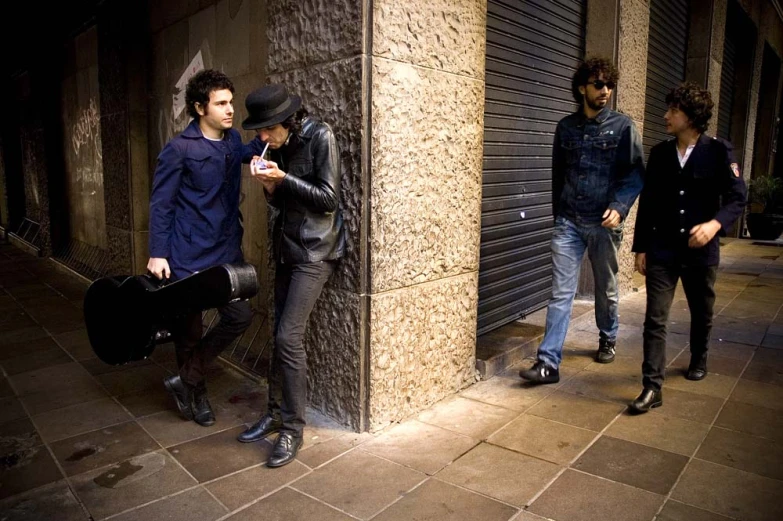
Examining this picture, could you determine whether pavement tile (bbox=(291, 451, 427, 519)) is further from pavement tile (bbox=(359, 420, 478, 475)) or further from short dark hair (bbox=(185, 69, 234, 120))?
short dark hair (bbox=(185, 69, 234, 120))

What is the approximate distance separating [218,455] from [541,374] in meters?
2.10

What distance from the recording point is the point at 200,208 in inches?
129

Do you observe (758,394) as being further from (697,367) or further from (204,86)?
(204,86)

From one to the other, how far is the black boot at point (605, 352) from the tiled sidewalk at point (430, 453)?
85 mm

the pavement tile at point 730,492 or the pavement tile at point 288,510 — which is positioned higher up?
the pavement tile at point 730,492

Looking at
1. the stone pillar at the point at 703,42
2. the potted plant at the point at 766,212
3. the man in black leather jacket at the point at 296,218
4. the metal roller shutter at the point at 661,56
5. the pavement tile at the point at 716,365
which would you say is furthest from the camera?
the potted plant at the point at 766,212

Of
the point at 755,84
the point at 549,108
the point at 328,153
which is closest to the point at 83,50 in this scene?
the point at 549,108

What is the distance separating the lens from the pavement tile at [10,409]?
3.62 meters

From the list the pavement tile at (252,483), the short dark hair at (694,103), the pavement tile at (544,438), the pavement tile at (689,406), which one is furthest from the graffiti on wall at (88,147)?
the pavement tile at (689,406)

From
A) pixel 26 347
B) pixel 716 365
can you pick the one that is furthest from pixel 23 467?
pixel 716 365

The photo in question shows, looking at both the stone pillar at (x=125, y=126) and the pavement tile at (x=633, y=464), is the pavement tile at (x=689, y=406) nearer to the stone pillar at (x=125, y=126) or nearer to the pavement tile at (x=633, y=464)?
the pavement tile at (x=633, y=464)

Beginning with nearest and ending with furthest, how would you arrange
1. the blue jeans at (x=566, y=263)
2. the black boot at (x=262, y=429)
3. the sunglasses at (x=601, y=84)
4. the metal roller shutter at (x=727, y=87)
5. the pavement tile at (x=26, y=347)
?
1. the black boot at (x=262, y=429)
2. the sunglasses at (x=601, y=84)
3. the blue jeans at (x=566, y=263)
4. the pavement tile at (x=26, y=347)
5. the metal roller shutter at (x=727, y=87)

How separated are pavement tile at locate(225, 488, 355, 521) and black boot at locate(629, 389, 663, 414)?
190 cm

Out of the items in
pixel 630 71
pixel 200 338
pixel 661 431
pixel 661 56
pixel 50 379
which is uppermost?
pixel 661 56
